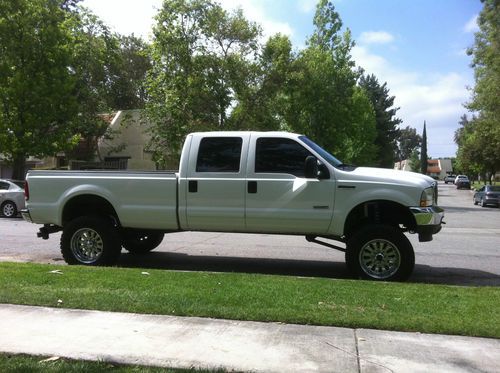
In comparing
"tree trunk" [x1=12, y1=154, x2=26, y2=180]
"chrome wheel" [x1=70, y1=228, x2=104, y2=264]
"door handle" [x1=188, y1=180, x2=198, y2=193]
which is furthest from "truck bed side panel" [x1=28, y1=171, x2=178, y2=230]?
"tree trunk" [x1=12, y1=154, x2=26, y2=180]

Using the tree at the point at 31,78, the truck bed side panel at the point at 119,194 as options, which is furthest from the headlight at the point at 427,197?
the tree at the point at 31,78

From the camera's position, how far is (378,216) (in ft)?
27.3

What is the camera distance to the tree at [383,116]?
223 ft

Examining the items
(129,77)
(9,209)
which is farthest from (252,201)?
(129,77)

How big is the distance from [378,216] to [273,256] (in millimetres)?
2998

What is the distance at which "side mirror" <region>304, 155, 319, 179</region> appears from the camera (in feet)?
26.3

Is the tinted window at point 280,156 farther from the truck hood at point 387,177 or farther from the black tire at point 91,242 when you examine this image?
the black tire at point 91,242

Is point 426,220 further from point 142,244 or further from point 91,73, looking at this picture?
point 91,73

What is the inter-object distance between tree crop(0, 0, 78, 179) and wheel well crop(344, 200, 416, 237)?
19.6 meters

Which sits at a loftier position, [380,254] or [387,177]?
[387,177]

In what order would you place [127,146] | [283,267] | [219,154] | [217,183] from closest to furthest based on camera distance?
[217,183] → [219,154] → [283,267] → [127,146]

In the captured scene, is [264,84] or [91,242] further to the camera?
[264,84]

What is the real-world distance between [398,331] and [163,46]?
24249 millimetres

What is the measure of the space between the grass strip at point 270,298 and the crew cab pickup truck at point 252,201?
2.86 feet
